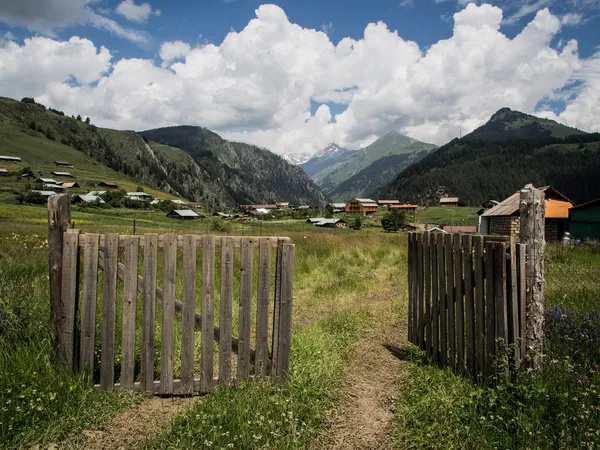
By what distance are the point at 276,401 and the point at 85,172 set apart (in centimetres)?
16226

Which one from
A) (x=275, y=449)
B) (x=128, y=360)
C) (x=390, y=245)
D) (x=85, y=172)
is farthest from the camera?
(x=85, y=172)

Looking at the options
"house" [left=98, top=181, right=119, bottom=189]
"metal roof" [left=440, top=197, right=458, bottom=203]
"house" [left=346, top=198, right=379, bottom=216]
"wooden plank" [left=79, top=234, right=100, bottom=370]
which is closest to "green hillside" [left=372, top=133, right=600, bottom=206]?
"metal roof" [left=440, top=197, right=458, bottom=203]

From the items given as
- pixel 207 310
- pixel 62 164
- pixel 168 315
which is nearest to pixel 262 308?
pixel 207 310

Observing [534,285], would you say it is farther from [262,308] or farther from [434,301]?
[262,308]

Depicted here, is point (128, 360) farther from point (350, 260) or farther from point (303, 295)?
point (350, 260)

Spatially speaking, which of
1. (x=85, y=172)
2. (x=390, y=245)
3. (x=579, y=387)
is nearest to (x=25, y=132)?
(x=85, y=172)

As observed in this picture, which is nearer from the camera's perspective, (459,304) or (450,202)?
(459,304)

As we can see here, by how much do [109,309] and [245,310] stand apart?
5.15ft

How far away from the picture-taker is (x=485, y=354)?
4.38 meters

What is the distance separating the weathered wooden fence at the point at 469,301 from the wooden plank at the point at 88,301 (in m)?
4.56

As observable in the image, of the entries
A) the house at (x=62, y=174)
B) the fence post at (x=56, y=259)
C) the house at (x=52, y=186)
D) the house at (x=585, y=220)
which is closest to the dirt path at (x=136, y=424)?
the fence post at (x=56, y=259)

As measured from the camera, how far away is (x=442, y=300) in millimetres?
5285

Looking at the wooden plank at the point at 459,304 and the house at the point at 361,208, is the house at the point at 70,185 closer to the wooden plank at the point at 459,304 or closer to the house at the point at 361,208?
the house at the point at 361,208

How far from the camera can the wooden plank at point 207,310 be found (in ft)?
13.8
